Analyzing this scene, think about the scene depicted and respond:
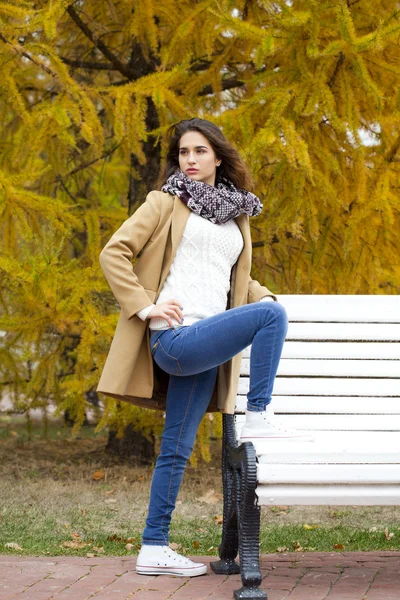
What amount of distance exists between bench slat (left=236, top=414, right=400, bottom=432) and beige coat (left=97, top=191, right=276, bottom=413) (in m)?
0.37

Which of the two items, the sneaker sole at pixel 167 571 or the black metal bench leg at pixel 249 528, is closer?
the black metal bench leg at pixel 249 528

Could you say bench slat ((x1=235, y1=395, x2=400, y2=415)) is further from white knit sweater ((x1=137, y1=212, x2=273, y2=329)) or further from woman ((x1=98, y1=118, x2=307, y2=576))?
white knit sweater ((x1=137, y1=212, x2=273, y2=329))

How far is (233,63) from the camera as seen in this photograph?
6082mm

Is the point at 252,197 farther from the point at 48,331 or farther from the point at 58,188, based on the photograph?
the point at 58,188

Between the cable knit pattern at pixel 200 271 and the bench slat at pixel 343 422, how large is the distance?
65 centimetres

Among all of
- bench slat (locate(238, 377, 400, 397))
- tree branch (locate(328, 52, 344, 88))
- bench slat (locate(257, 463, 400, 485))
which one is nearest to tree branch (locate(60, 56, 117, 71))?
tree branch (locate(328, 52, 344, 88))

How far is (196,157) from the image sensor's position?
3625 mm

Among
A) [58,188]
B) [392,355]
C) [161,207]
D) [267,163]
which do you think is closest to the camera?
[161,207]

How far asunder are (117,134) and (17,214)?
2.35 feet

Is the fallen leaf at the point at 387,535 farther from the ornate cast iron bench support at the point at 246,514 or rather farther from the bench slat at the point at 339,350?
the ornate cast iron bench support at the point at 246,514

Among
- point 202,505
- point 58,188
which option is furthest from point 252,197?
point 58,188

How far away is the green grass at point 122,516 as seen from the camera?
13.8 ft

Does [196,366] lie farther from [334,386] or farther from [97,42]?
[97,42]

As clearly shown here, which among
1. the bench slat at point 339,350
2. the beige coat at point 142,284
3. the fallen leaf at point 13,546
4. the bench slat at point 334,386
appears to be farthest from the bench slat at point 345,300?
the fallen leaf at point 13,546
